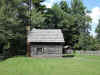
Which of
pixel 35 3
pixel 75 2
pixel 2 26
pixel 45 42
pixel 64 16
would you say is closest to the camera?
pixel 2 26

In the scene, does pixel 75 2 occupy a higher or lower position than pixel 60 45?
higher

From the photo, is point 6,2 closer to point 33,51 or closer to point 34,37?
point 34,37

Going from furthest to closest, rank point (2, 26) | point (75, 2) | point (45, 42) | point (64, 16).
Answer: point (75, 2) → point (64, 16) → point (45, 42) → point (2, 26)

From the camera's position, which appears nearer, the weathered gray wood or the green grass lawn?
the green grass lawn

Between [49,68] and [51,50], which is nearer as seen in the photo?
[49,68]

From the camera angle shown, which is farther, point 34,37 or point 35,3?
point 35,3

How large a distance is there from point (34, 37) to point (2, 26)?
6.07m

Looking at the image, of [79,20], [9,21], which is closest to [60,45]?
[9,21]

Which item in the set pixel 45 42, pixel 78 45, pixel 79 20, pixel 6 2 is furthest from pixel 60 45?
pixel 79 20

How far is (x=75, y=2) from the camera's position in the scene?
48.2 m

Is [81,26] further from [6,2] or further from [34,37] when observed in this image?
[6,2]

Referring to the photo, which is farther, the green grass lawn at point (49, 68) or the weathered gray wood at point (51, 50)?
the weathered gray wood at point (51, 50)

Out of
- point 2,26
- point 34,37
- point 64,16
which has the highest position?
point 64,16

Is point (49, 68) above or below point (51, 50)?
below
